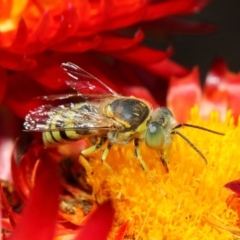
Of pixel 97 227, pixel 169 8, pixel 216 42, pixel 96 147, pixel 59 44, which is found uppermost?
pixel 216 42

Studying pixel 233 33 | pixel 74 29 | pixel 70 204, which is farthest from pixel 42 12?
pixel 233 33

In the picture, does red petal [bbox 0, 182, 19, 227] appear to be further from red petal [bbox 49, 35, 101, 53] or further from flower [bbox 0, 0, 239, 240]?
red petal [bbox 49, 35, 101, 53]

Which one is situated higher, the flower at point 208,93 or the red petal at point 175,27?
the red petal at point 175,27

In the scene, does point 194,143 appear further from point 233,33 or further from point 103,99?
point 233,33

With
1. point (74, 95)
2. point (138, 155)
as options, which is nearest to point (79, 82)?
point (74, 95)

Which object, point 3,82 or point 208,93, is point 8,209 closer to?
point 3,82

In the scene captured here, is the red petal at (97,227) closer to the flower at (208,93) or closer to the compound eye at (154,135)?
the compound eye at (154,135)

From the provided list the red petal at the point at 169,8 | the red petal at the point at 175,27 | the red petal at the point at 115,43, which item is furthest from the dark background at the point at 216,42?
the red petal at the point at 115,43
